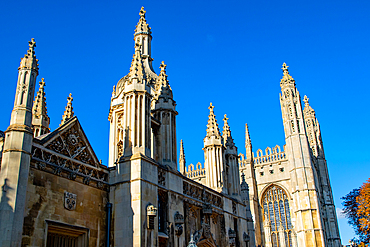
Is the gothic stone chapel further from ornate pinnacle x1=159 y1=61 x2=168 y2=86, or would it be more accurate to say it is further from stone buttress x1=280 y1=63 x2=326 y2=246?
stone buttress x1=280 y1=63 x2=326 y2=246

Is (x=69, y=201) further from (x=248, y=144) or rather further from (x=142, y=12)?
(x=248, y=144)

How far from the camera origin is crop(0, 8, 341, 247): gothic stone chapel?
11430 millimetres

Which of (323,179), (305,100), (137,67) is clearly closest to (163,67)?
(137,67)

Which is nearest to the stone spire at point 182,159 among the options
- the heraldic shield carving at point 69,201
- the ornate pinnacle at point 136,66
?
the ornate pinnacle at point 136,66

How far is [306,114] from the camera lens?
207 feet

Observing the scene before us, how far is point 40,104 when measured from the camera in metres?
21.0

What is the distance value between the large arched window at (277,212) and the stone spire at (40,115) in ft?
128

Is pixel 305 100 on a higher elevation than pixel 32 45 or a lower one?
higher

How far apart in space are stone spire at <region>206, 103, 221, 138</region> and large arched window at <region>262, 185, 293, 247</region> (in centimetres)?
3272

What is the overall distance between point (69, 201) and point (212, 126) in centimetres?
1218

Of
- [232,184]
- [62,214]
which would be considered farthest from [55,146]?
[232,184]

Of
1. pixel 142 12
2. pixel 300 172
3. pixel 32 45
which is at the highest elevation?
pixel 142 12

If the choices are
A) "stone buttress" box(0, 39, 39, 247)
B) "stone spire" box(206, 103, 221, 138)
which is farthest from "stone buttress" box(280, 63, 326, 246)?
"stone buttress" box(0, 39, 39, 247)

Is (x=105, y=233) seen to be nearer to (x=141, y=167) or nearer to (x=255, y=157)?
(x=141, y=167)
